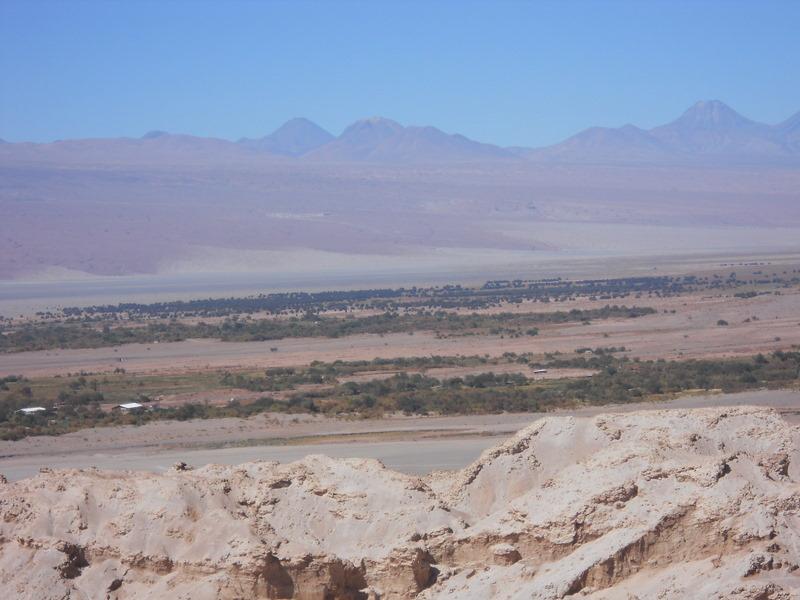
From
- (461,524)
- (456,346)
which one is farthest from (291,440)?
(456,346)

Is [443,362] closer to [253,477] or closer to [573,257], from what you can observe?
[253,477]

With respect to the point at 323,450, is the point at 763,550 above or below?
above

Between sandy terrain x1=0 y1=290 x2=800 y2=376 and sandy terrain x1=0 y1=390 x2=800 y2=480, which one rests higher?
sandy terrain x1=0 y1=290 x2=800 y2=376

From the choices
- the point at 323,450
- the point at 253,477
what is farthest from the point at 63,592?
the point at 323,450

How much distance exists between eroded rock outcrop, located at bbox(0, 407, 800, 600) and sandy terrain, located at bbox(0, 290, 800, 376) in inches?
1548

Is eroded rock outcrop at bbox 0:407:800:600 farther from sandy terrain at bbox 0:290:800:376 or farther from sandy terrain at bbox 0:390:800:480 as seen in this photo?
sandy terrain at bbox 0:290:800:376

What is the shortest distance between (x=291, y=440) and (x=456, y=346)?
28.6 metres

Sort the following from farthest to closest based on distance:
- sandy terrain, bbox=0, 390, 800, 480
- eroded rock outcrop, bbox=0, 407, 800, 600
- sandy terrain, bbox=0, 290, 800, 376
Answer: sandy terrain, bbox=0, 290, 800, 376 → sandy terrain, bbox=0, 390, 800, 480 → eroded rock outcrop, bbox=0, 407, 800, 600

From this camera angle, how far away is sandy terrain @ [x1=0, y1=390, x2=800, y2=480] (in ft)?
97.1

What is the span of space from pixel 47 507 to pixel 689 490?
645 centimetres

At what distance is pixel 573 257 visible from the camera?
163375 mm

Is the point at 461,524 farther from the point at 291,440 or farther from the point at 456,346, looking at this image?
the point at 456,346

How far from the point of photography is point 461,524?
1285cm

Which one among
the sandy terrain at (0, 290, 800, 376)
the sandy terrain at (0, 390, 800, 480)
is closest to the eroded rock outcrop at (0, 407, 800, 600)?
the sandy terrain at (0, 390, 800, 480)
